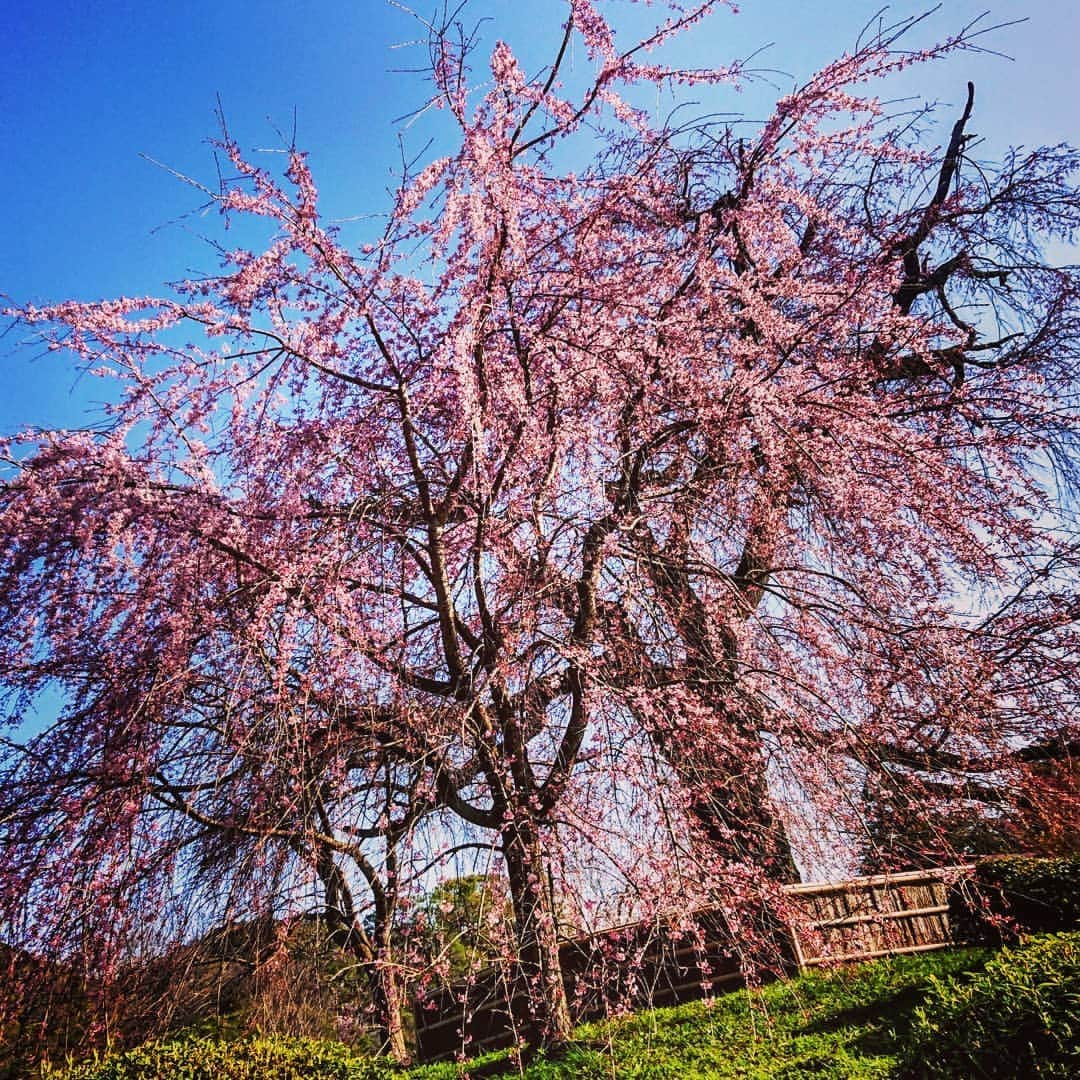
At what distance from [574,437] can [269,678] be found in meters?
2.60

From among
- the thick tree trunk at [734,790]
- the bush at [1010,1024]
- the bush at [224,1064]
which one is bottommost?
the bush at [1010,1024]

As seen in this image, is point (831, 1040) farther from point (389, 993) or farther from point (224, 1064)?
point (224, 1064)

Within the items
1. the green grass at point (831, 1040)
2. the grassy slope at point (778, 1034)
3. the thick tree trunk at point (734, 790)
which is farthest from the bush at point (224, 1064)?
the thick tree trunk at point (734, 790)

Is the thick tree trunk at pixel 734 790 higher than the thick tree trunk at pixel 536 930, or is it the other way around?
the thick tree trunk at pixel 734 790

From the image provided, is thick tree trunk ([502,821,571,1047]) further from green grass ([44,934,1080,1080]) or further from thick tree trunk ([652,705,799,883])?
thick tree trunk ([652,705,799,883])

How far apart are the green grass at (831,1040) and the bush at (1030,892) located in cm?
36

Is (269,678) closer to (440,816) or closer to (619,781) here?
(440,816)

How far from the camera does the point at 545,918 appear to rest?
402 cm

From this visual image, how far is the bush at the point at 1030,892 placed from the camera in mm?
5520

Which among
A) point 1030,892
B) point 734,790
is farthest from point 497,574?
point 1030,892

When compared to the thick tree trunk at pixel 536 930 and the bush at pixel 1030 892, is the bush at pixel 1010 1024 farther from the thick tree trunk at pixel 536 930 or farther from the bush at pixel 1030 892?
the bush at pixel 1030 892

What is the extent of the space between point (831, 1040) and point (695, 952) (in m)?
2.39

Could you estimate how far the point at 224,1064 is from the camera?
4.43 meters

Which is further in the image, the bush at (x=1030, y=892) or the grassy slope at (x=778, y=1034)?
the bush at (x=1030, y=892)
